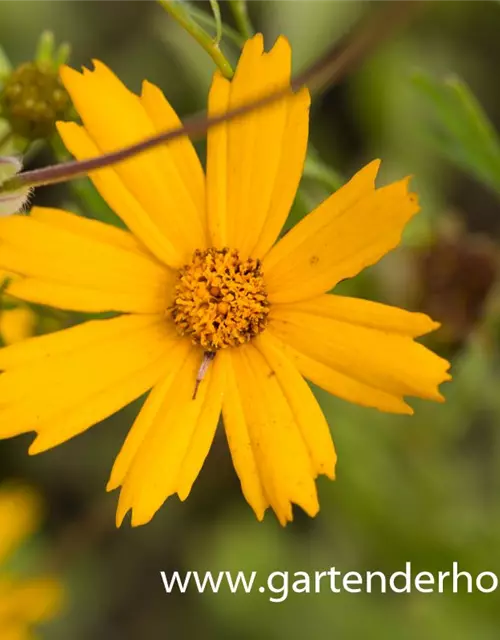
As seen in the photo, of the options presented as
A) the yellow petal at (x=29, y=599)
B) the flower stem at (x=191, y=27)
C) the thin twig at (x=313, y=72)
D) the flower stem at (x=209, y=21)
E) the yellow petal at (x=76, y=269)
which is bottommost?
the yellow petal at (x=29, y=599)

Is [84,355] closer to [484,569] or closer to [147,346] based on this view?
[147,346]

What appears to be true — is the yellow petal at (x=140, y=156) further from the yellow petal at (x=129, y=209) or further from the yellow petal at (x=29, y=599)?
the yellow petal at (x=29, y=599)

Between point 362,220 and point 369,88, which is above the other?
point 369,88

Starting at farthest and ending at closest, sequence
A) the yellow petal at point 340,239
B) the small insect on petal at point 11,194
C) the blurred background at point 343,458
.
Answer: the blurred background at point 343,458
the yellow petal at point 340,239
the small insect on petal at point 11,194

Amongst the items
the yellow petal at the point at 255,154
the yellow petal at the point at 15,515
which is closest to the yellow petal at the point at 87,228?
the yellow petal at the point at 255,154

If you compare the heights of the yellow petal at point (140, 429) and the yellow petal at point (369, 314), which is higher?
the yellow petal at point (369, 314)

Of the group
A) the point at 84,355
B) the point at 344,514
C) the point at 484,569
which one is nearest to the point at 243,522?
the point at 344,514
